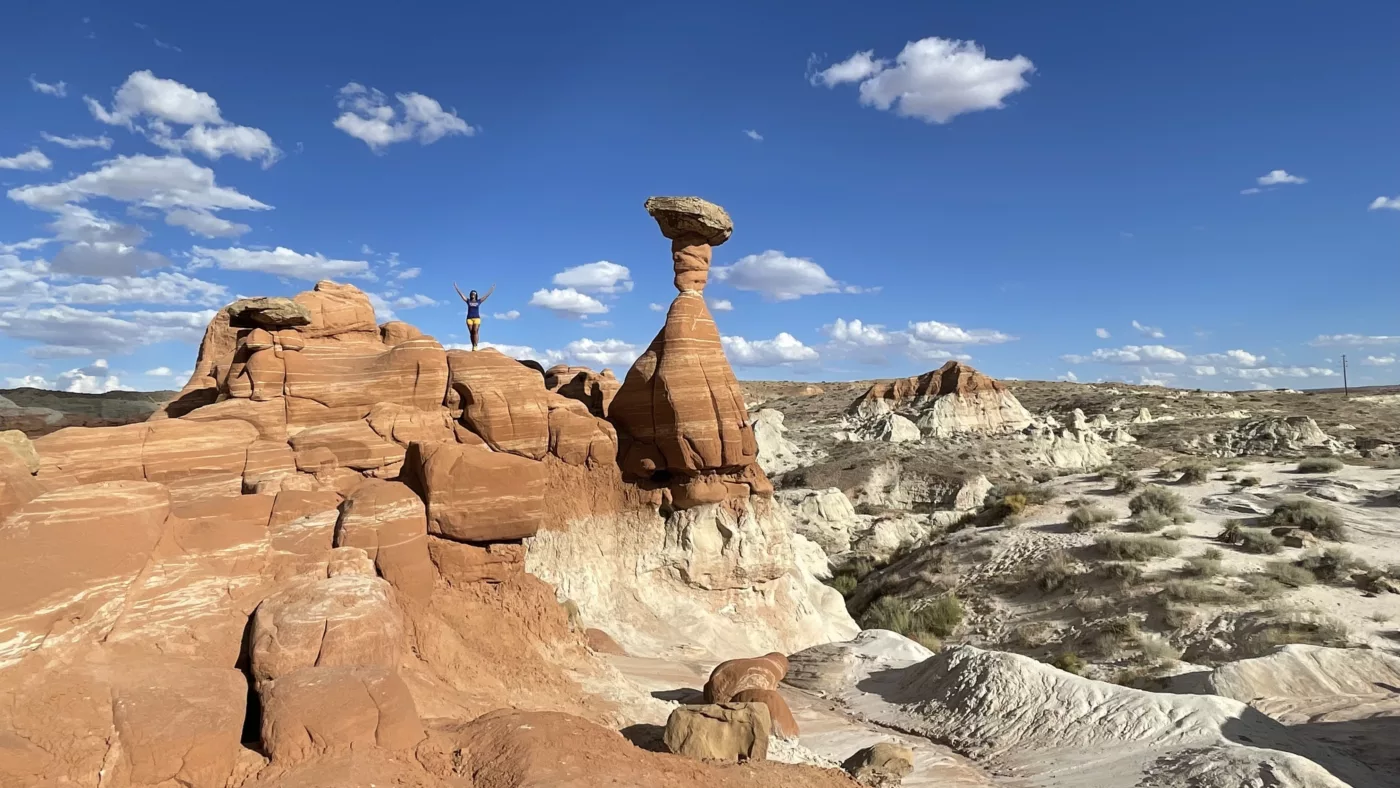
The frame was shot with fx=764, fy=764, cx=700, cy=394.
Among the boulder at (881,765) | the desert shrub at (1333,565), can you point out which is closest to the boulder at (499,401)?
the boulder at (881,765)

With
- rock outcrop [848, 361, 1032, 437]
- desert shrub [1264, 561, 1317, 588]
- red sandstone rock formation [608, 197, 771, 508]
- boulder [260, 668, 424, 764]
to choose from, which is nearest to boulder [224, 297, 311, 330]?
boulder [260, 668, 424, 764]

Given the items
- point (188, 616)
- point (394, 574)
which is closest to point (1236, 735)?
point (394, 574)

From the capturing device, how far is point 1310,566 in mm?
20219

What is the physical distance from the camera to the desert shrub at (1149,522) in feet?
78.3

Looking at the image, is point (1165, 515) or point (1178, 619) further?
point (1165, 515)

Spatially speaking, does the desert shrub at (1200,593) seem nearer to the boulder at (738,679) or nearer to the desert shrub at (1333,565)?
the desert shrub at (1333,565)

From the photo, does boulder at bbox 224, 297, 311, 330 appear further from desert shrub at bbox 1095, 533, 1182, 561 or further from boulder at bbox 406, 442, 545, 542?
desert shrub at bbox 1095, 533, 1182, 561

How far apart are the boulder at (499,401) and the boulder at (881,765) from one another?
6.53m

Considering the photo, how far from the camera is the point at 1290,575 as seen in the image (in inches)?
768

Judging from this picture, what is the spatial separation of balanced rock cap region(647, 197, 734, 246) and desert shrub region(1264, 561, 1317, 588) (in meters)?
16.7

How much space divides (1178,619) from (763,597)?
393 inches

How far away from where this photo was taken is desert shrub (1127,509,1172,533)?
23875 mm

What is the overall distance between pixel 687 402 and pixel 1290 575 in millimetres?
16406

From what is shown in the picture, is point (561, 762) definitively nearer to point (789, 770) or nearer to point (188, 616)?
point (789, 770)
